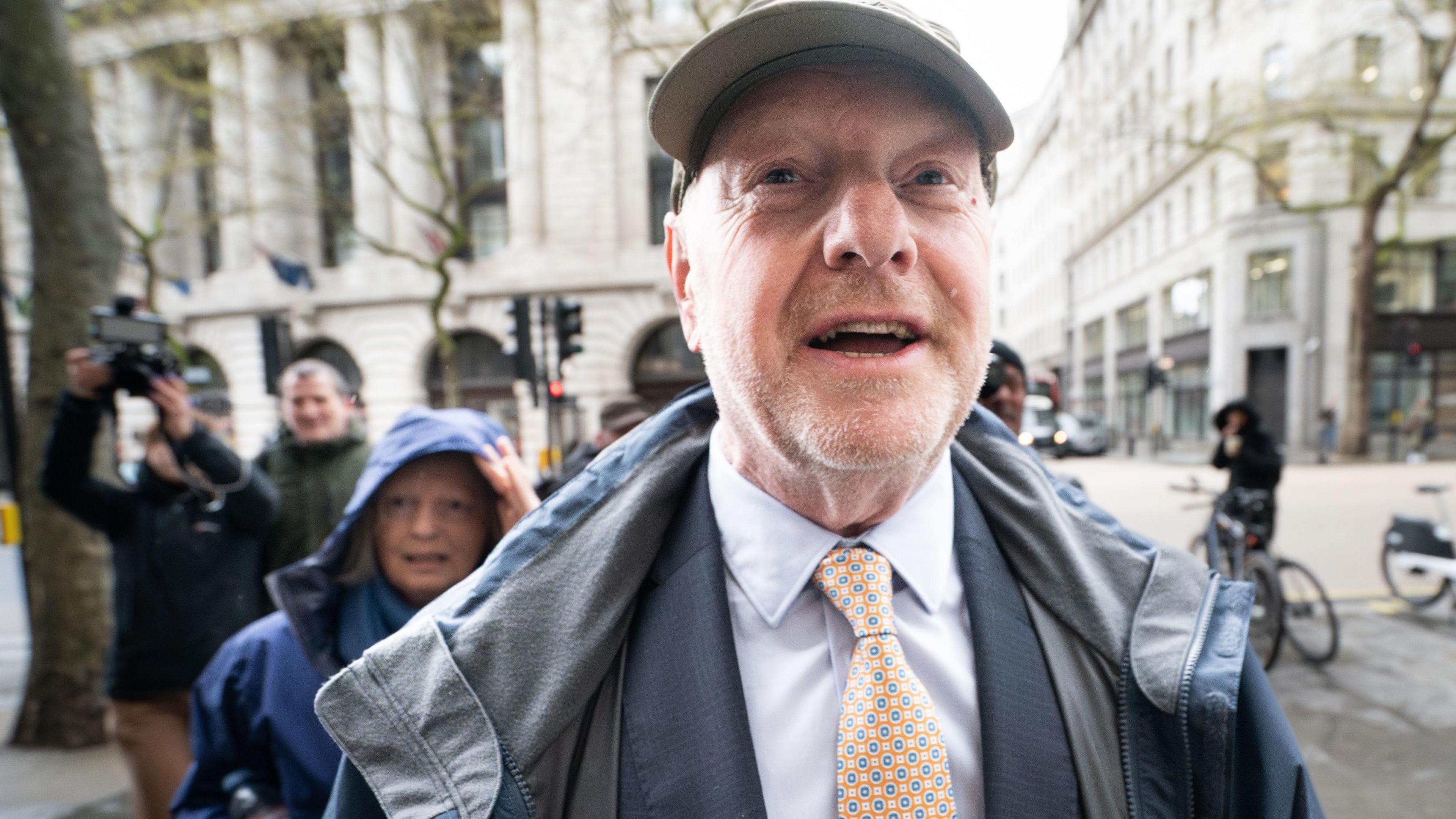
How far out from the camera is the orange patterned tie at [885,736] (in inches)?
40.8

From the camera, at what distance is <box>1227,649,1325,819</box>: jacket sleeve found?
1.06 m

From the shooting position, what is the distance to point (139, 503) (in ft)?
10.2

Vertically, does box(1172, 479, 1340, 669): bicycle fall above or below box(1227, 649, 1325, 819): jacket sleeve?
below

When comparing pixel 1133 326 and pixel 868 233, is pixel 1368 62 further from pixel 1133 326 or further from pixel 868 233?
pixel 868 233

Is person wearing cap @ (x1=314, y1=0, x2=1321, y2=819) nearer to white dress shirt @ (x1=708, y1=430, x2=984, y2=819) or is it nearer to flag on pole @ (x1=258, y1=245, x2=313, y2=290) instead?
white dress shirt @ (x1=708, y1=430, x2=984, y2=819)

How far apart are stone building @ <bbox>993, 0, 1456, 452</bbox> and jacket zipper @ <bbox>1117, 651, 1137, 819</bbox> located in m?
5.35

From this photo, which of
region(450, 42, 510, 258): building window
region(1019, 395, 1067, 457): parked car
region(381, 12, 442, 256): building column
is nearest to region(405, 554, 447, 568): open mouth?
region(381, 12, 442, 256): building column

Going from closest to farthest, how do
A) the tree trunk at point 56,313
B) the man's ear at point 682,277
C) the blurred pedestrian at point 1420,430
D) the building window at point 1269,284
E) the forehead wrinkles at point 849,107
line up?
the forehead wrinkles at point 849,107 < the man's ear at point 682,277 < the tree trunk at point 56,313 < the blurred pedestrian at point 1420,430 < the building window at point 1269,284


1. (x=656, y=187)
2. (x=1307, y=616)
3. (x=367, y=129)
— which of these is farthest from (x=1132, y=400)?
(x=367, y=129)

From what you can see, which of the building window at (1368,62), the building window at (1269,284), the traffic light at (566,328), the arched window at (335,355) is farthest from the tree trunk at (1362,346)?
the arched window at (335,355)

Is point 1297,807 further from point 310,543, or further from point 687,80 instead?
point 310,543

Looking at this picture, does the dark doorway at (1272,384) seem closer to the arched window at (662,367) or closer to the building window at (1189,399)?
the building window at (1189,399)

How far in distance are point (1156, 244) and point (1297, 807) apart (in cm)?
2465

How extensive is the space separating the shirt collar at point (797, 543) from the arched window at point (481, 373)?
19482 mm
